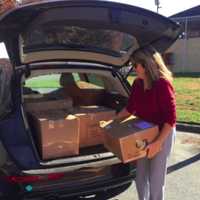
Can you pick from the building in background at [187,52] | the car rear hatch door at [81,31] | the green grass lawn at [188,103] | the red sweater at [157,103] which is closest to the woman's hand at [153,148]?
the red sweater at [157,103]

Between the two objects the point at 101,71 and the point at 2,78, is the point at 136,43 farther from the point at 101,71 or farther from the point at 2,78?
the point at 2,78

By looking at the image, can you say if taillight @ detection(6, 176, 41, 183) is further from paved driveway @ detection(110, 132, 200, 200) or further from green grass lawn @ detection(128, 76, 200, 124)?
green grass lawn @ detection(128, 76, 200, 124)

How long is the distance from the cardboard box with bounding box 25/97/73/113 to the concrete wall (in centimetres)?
2186

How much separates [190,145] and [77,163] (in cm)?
377

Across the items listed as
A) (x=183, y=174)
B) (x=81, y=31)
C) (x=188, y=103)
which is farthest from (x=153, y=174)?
(x=188, y=103)

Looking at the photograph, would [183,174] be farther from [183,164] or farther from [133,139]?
[133,139]

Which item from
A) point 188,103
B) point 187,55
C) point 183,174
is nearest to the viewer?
point 183,174

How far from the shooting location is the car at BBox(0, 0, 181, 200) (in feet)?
13.1

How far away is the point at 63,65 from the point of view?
4.97 metres

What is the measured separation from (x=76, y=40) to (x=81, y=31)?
225mm

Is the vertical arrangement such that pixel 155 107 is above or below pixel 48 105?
above

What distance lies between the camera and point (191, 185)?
555 cm

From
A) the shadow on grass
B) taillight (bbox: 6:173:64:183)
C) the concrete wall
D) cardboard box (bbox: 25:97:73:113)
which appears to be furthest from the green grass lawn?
the concrete wall

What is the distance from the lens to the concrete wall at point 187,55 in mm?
26328
